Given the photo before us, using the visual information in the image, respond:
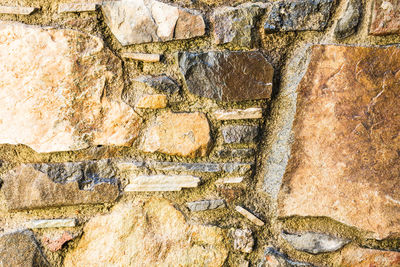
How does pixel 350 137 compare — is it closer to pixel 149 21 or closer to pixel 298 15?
pixel 298 15

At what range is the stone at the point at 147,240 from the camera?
94 cm

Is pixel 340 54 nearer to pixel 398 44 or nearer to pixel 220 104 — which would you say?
pixel 398 44

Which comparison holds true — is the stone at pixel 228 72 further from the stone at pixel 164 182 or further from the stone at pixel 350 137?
the stone at pixel 164 182

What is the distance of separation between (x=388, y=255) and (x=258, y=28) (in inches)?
30.0

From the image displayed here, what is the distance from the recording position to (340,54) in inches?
34.0

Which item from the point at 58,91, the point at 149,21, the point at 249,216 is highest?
the point at 149,21

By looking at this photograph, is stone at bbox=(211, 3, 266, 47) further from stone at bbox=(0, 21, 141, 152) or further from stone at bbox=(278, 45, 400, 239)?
stone at bbox=(0, 21, 141, 152)

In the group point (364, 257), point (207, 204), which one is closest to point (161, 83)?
point (207, 204)

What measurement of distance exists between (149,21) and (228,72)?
274 millimetres

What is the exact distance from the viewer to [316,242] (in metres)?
0.91

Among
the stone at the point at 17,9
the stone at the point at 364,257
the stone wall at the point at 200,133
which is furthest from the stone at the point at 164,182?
the stone at the point at 17,9

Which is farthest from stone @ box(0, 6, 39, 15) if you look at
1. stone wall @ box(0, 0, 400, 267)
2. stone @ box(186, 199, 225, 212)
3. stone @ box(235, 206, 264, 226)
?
stone @ box(235, 206, 264, 226)

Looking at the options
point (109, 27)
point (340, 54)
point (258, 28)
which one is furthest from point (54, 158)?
point (340, 54)

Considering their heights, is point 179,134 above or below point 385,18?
below
